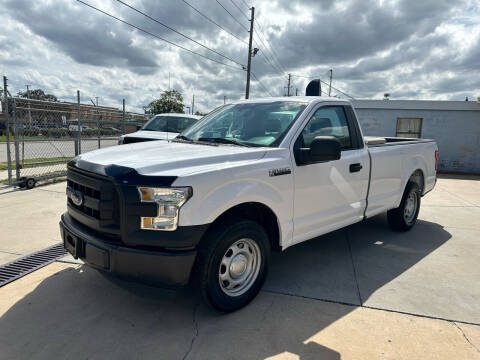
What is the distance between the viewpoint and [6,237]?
15.5 feet

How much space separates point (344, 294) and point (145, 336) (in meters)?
1.91

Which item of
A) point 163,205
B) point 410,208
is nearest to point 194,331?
point 163,205

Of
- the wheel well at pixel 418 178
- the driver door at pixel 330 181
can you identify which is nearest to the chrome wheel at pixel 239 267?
the driver door at pixel 330 181

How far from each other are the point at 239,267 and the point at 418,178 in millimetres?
4047

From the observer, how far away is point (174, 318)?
2.97 meters

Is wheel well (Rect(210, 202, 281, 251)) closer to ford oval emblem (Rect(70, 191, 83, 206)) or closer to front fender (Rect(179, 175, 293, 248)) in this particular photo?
front fender (Rect(179, 175, 293, 248))

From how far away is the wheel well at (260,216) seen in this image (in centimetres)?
296

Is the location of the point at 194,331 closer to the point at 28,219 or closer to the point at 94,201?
the point at 94,201

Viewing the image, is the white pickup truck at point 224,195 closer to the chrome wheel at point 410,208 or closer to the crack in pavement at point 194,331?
the crack in pavement at point 194,331

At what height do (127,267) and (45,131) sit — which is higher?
(45,131)

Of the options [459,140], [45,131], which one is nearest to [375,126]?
[459,140]

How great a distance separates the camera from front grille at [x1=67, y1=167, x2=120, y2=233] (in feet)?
8.70

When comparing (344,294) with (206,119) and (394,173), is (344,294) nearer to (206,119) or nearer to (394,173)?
(394,173)

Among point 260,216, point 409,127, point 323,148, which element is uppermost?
point 409,127
